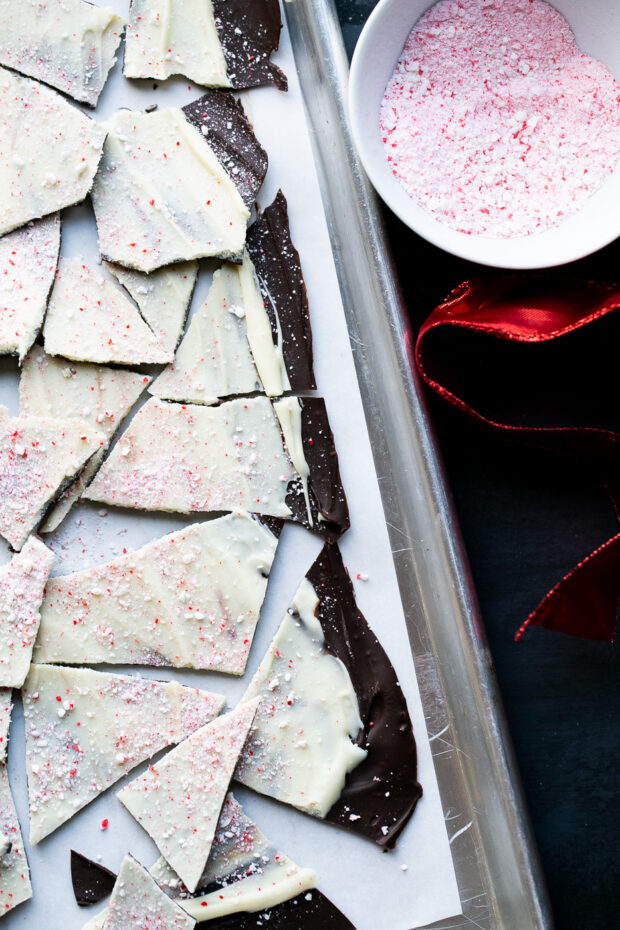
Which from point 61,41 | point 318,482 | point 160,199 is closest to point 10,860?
point 318,482

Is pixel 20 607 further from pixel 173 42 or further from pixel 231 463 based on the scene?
pixel 173 42

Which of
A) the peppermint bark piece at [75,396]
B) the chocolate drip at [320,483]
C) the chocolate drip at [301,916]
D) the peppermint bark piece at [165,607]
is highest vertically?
the peppermint bark piece at [75,396]

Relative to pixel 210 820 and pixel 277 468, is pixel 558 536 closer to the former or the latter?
pixel 277 468

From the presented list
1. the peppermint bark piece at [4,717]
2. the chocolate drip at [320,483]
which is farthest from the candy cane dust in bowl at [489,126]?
the peppermint bark piece at [4,717]

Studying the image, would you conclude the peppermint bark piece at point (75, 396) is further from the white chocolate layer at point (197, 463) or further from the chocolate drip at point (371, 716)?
the chocolate drip at point (371, 716)

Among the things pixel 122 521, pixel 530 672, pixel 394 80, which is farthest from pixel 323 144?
pixel 530 672

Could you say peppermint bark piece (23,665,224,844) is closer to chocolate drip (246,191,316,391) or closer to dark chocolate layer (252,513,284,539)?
dark chocolate layer (252,513,284,539)
